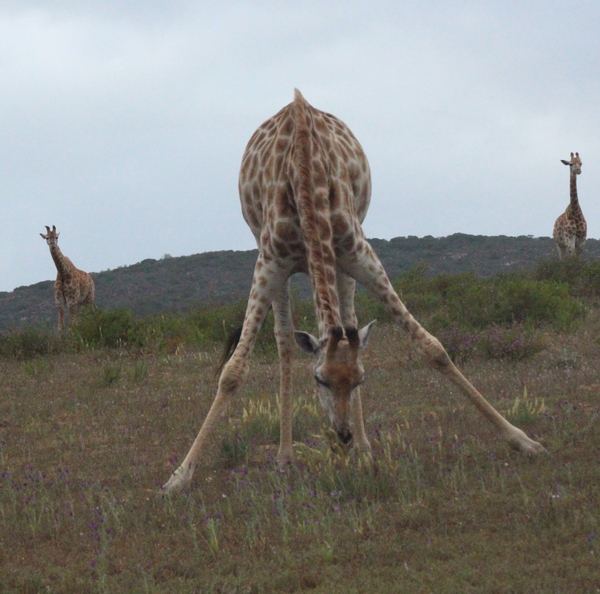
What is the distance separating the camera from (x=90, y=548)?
469 cm

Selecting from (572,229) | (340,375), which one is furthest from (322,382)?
(572,229)

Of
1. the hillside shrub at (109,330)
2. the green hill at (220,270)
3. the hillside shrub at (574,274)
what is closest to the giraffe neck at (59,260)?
the hillside shrub at (109,330)

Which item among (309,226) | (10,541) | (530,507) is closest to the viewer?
(530,507)

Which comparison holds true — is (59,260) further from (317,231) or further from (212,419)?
(317,231)

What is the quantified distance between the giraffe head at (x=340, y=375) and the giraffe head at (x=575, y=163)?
681 inches

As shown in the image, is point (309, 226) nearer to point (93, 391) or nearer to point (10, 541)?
point (10, 541)

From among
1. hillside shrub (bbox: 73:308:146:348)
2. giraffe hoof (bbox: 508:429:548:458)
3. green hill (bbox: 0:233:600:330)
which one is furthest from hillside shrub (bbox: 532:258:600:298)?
green hill (bbox: 0:233:600:330)

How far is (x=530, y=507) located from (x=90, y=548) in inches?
94.3

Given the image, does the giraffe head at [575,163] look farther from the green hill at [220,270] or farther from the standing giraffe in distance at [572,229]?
the green hill at [220,270]

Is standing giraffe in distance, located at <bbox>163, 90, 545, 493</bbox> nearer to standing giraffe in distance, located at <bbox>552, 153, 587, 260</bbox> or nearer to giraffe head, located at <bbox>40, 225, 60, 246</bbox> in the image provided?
giraffe head, located at <bbox>40, 225, 60, 246</bbox>

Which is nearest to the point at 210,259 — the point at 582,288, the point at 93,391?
the point at 582,288

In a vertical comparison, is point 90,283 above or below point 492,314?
above

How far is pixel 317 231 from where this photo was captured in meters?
5.64

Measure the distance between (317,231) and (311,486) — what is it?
5.44ft
